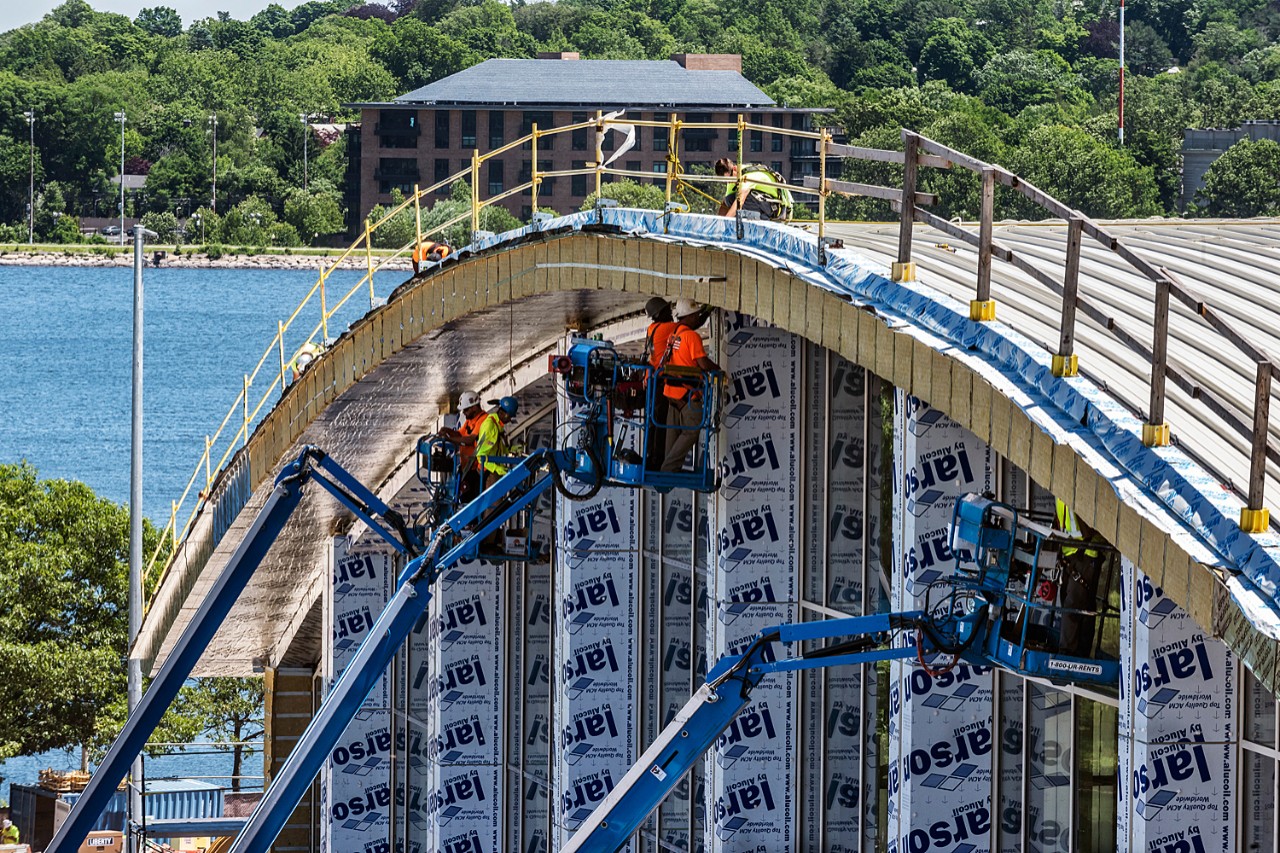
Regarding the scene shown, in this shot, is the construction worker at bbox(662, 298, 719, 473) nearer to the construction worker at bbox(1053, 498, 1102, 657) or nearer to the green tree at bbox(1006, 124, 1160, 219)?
the construction worker at bbox(1053, 498, 1102, 657)

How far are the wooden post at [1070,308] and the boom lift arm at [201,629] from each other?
10997 mm

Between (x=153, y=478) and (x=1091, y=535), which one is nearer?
(x=1091, y=535)

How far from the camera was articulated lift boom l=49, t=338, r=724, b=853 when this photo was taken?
20.4 metres

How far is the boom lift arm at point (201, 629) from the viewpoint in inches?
867

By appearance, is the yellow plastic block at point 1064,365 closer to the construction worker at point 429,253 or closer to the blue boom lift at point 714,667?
the blue boom lift at point 714,667

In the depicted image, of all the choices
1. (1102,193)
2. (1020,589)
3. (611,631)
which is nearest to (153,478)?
(1102,193)

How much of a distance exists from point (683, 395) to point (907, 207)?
13.9 ft

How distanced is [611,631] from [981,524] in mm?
10448

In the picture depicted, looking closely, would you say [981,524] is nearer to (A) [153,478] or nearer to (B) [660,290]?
(B) [660,290]

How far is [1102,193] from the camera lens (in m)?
171

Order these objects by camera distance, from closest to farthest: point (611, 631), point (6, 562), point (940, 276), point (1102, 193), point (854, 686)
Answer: point (940, 276) < point (854, 686) < point (611, 631) < point (6, 562) < point (1102, 193)

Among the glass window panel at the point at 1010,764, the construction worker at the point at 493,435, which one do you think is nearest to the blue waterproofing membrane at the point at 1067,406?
the glass window panel at the point at 1010,764

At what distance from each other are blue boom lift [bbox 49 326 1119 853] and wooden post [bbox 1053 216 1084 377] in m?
1.08

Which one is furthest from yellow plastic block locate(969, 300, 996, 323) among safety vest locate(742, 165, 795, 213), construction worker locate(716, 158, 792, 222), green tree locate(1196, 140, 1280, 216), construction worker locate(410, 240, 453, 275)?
green tree locate(1196, 140, 1280, 216)
